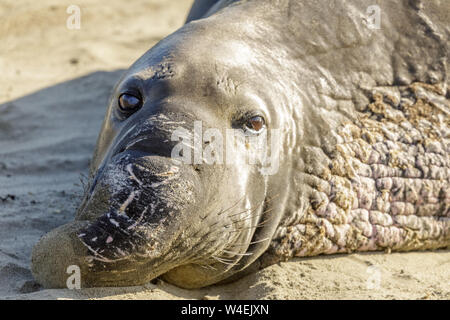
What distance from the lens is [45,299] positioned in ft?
10.7

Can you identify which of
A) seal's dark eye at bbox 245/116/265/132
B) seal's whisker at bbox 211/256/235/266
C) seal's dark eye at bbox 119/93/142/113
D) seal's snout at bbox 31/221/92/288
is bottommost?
seal's whisker at bbox 211/256/235/266

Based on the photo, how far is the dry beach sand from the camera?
3.81 meters

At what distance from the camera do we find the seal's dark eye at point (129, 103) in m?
3.82

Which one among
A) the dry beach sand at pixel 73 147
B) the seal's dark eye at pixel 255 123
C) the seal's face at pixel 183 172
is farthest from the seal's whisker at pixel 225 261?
the seal's dark eye at pixel 255 123

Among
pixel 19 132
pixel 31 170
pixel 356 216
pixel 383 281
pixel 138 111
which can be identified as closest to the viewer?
pixel 138 111

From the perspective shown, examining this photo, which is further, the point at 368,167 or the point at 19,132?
the point at 19,132

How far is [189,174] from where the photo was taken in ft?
11.1

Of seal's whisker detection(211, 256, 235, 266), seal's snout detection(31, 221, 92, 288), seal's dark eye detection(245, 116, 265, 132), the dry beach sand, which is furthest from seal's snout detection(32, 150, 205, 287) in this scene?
seal's dark eye detection(245, 116, 265, 132)

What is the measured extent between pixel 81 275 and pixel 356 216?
177 cm

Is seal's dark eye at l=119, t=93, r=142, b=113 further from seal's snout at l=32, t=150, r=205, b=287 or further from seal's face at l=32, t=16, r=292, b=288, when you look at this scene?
seal's snout at l=32, t=150, r=205, b=287

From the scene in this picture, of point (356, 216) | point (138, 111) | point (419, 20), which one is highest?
point (419, 20)

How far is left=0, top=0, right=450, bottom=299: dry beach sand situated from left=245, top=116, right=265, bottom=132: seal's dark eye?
0.80 meters

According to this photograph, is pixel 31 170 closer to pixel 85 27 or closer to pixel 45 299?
pixel 45 299

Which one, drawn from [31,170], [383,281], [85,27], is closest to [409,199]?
[383,281]
